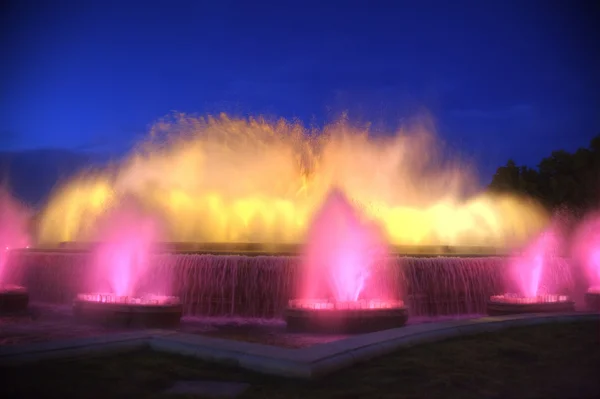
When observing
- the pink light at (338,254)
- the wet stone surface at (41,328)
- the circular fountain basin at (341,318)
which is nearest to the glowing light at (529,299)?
the pink light at (338,254)

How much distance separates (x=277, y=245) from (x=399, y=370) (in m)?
10.4

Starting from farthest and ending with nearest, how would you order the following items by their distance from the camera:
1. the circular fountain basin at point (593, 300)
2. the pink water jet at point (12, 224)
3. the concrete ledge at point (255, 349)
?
the pink water jet at point (12, 224)
the circular fountain basin at point (593, 300)
the concrete ledge at point (255, 349)

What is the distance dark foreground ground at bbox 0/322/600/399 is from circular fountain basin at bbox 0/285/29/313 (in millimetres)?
9024

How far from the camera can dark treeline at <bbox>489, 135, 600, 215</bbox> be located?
3862 centimetres

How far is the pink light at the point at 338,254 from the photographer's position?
13.2m

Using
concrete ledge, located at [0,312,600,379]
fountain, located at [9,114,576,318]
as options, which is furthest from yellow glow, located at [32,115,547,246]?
concrete ledge, located at [0,312,600,379]

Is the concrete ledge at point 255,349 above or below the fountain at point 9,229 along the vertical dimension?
below

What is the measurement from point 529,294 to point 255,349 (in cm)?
1109

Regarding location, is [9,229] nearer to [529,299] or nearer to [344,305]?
[344,305]

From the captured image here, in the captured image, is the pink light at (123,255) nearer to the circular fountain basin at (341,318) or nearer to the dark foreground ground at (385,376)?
the circular fountain basin at (341,318)

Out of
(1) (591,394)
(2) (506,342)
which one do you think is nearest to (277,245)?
(2) (506,342)

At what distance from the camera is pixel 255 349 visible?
6711 millimetres

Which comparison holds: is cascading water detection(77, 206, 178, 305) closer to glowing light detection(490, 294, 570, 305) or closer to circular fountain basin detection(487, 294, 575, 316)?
circular fountain basin detection(487, 294, 575, 316)

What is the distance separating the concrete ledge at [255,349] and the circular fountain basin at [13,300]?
8.39m
